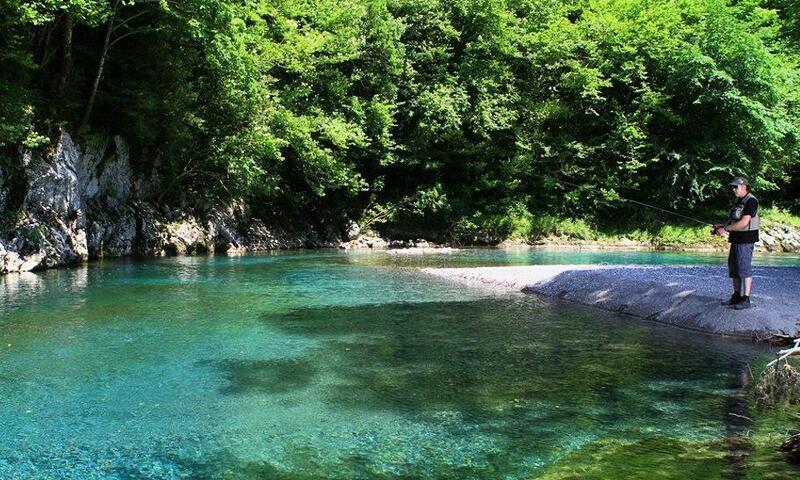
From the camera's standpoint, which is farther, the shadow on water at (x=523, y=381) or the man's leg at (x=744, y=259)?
the man's leg at (x=744, y=259)

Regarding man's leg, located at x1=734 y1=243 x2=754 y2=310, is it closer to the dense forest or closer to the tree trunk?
the tree trunk

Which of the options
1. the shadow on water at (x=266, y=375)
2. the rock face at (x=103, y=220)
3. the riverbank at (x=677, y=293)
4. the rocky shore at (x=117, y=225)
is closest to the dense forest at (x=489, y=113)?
the rocky shore at (x=117, y=225)

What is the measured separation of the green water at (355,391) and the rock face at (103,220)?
22.3 feet

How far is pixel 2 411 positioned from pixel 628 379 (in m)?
7.21

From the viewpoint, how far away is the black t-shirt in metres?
10.7

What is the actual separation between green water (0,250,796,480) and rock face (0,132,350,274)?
6.79 meters

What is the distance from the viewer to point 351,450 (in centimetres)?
586

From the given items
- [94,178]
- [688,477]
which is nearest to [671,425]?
[688,477]

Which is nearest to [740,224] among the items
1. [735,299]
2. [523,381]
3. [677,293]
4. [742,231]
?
[742,231]

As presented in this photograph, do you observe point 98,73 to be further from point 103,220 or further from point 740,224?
point 740,224

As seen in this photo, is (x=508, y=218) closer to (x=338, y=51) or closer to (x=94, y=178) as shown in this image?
(x=338, y=51)

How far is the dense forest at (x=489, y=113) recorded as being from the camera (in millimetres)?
30328

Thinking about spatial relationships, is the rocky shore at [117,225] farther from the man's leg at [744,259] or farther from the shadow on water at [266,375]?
the man's leg at [744,259]

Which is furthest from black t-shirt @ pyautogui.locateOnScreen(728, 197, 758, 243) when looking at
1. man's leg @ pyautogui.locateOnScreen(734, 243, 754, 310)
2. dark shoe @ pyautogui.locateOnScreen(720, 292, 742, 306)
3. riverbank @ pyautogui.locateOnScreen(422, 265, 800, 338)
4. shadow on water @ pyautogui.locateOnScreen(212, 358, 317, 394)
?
shadow on water @ pyautogui.locateOnScreen(212, 358, 317, 394)
